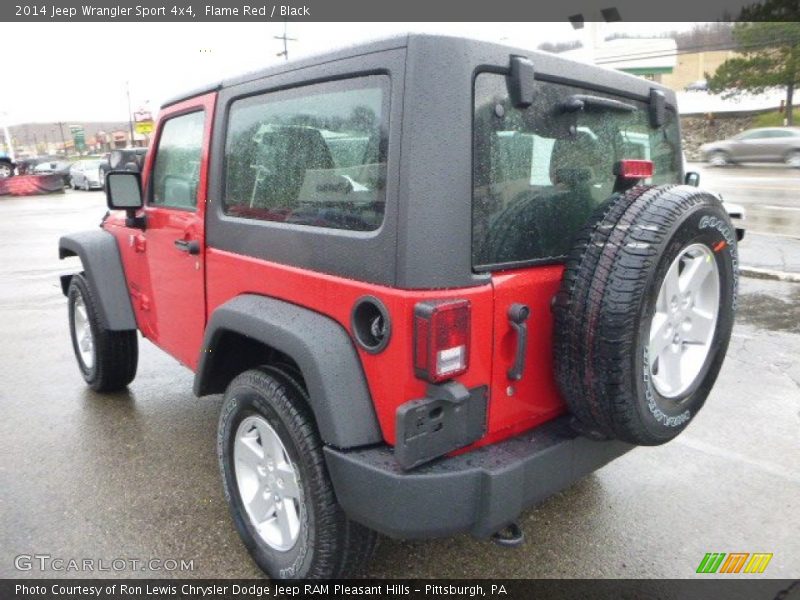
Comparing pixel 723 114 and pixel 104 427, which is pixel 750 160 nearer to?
pixel 723 114

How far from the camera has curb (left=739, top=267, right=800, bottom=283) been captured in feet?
23.5

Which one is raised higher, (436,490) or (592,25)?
(592,25)

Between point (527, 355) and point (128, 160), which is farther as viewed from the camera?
point (128, 160)

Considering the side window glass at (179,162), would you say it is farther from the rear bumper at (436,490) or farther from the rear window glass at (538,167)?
the rear bumper at (436,490)

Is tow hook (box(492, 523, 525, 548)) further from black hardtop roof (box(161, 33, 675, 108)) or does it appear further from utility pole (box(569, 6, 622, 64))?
utility pole (box(569, 6, 622, 64))

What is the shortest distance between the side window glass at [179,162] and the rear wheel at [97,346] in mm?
993

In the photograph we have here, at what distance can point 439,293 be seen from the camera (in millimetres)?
1838

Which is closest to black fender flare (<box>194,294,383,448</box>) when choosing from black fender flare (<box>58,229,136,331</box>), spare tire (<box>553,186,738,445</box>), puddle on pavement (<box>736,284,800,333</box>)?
spare tire (<box>553,186,738,445</box>)

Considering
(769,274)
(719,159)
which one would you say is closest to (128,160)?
(769,274)

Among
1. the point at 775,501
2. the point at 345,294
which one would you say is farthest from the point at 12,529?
the point at 775,501

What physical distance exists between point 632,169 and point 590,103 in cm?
29

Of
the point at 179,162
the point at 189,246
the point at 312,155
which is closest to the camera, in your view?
the point at 312,155

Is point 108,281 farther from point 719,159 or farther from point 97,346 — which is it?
point 719,159

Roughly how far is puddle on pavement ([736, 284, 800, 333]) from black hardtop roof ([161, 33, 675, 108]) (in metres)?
3.67
